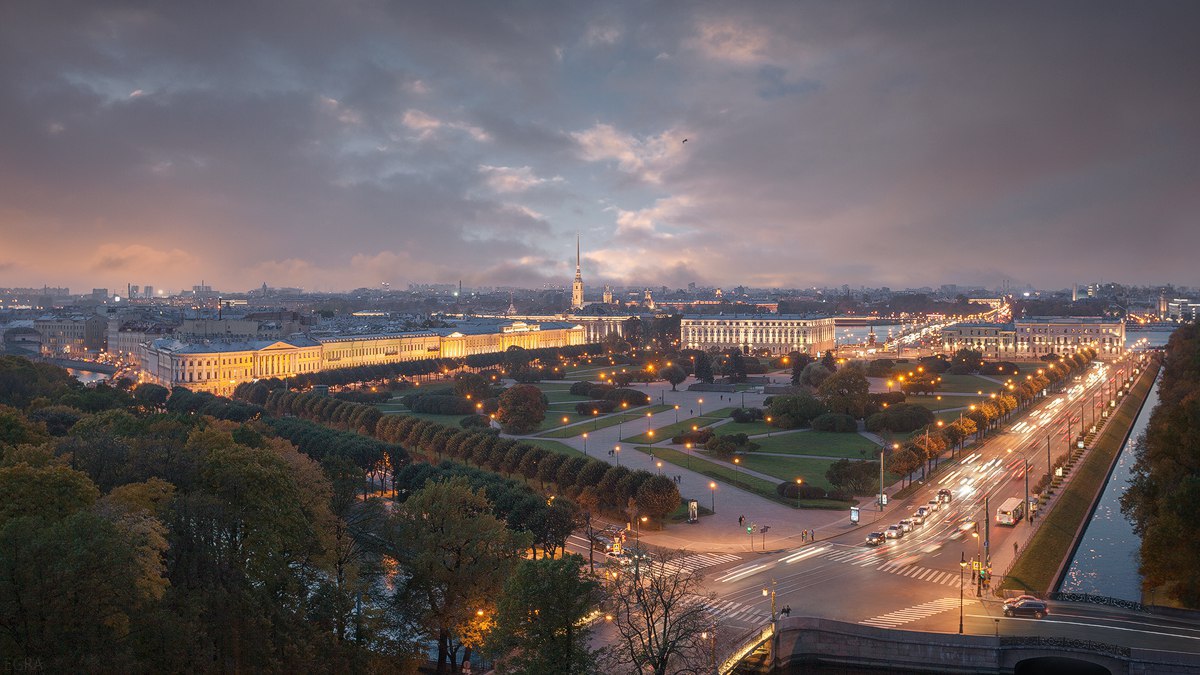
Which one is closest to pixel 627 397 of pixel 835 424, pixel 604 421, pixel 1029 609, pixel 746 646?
pixel 604 421

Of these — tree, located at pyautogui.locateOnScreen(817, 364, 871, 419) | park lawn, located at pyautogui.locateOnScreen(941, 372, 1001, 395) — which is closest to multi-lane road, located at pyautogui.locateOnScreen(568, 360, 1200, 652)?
tree, located at pyautogui.locateOnScreen(817, 364, 871, 419)

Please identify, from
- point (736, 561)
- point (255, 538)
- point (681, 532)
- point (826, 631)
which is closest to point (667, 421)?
point (681, 532)

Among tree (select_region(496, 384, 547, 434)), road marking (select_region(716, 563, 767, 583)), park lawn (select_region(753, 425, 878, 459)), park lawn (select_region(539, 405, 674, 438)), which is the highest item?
tree (select_region(496, 384, 547, 434))

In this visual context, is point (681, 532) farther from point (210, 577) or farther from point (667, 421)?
point (667, 421)

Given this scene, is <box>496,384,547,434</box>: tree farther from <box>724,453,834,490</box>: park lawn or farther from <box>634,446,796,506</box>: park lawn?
<box>724,453,834,490</box>: park lawn

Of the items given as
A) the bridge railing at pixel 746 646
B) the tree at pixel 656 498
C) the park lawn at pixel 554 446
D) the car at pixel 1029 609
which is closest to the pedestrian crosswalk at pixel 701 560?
the tree at pixel 656 498

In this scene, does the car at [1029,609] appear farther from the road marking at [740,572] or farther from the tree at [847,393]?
the tree at [847,393]
